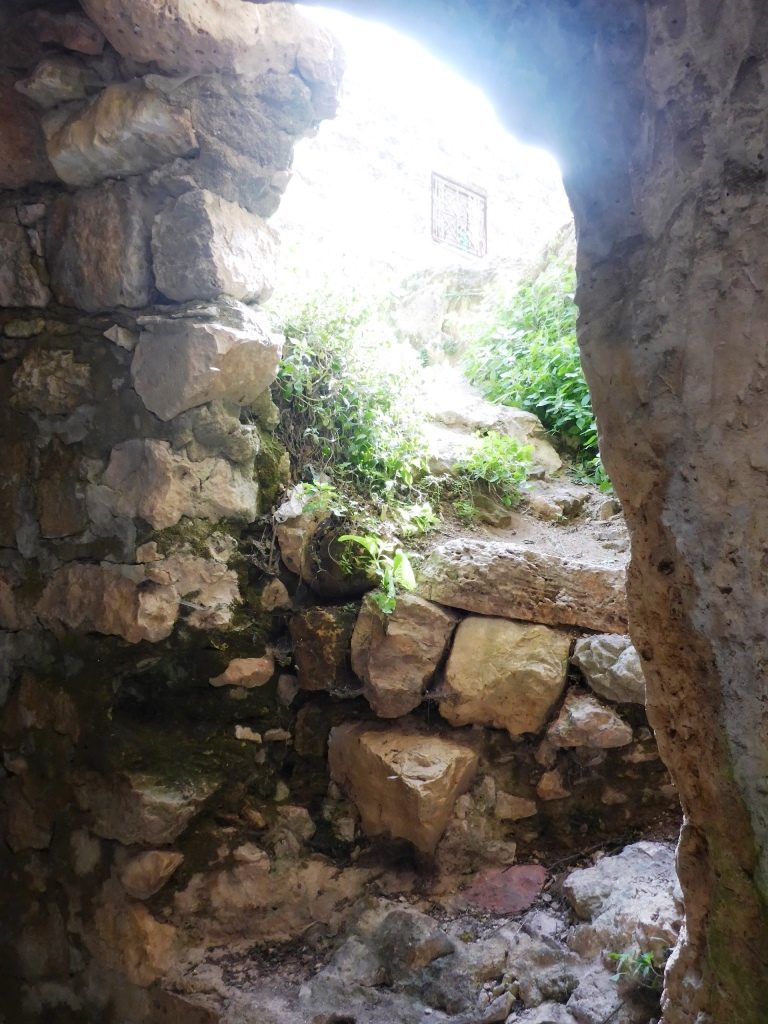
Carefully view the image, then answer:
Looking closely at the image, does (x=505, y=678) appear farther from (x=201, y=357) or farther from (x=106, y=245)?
(x=106, y=245)

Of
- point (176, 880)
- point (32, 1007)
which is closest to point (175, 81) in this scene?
point (176, 880)

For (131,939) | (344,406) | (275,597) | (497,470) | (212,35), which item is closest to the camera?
(212,35)

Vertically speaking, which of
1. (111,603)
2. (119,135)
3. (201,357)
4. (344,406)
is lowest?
(111,603)

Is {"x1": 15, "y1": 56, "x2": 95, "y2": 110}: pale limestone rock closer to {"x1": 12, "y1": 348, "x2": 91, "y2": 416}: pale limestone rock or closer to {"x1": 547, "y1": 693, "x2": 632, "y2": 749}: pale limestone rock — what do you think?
{"x1": 12, "y1": 348, "x2": 91, "y2": 416}: pale limestone rock

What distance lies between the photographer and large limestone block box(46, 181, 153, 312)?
2338mm

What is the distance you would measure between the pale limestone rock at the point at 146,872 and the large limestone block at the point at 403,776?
0.55 metres

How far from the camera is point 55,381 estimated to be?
2455 millimetres

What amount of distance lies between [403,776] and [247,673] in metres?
0.56

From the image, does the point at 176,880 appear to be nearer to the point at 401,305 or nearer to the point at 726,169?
the point at 726,169

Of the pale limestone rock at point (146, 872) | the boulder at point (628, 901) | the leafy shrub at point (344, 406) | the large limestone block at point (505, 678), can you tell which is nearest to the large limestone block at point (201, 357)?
the leafy shrub at point (344, 406)

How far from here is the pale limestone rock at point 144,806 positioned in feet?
7.16

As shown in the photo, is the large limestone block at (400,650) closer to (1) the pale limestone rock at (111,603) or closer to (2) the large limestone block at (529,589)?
(2) the large limestone block at (529,589)

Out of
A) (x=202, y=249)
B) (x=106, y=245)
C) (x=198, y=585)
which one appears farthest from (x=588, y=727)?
(x=106, y=245)

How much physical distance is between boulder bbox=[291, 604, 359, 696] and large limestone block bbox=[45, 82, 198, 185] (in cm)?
145
